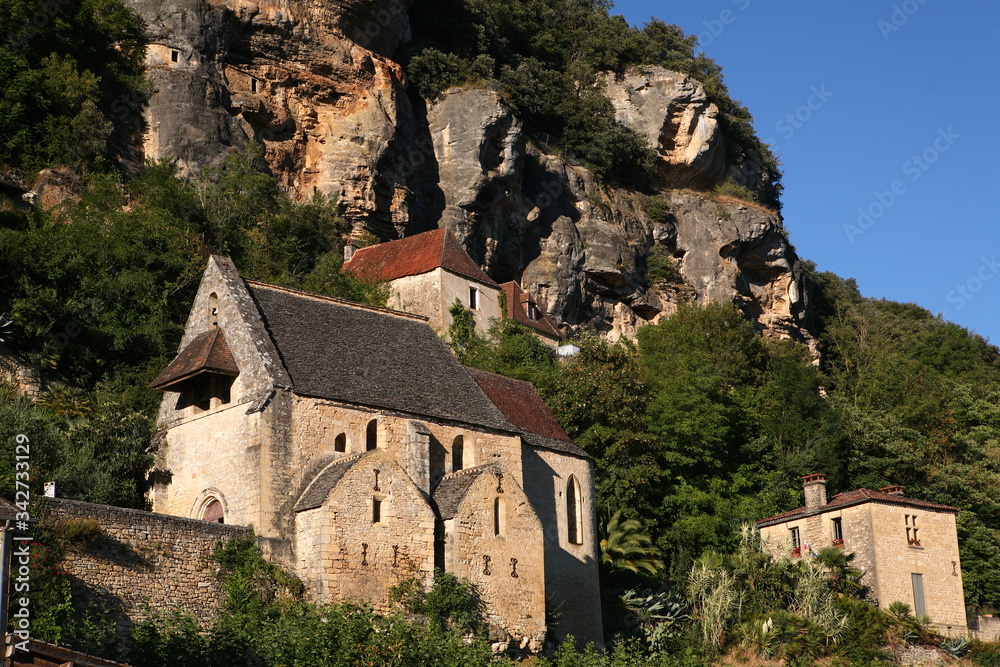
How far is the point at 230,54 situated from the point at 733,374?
24626 mm

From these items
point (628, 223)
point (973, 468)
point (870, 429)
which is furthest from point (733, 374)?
point (628, 223)

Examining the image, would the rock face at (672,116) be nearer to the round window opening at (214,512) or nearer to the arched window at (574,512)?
the arched window at (574,512)

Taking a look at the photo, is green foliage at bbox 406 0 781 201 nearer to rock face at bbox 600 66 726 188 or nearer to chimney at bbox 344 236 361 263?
rock face at bbox 600 66 726 188

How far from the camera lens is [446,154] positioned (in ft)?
185

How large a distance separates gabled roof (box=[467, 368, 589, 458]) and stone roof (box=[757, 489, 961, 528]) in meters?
8.29

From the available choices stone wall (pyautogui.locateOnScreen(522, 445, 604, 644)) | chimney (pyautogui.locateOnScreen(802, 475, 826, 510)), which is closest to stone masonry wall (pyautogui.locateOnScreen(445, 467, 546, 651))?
stone wall (pyautogui.locateOnScreen(522, 445, 604, 644))

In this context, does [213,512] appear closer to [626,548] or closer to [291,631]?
[291,631]

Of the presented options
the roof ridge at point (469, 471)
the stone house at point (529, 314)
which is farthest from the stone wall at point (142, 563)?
the stone house at point (529, 314)

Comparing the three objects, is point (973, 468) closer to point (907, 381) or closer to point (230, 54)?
point (907, 381)

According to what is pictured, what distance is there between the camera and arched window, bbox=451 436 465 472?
102 feet

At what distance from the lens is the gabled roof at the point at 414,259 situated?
47.4m

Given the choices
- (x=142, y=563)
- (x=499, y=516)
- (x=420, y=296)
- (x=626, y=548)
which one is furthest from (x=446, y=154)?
(x=142, y=563)

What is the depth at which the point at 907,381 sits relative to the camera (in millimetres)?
57562

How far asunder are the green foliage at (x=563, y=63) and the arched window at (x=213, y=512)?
33.4m
